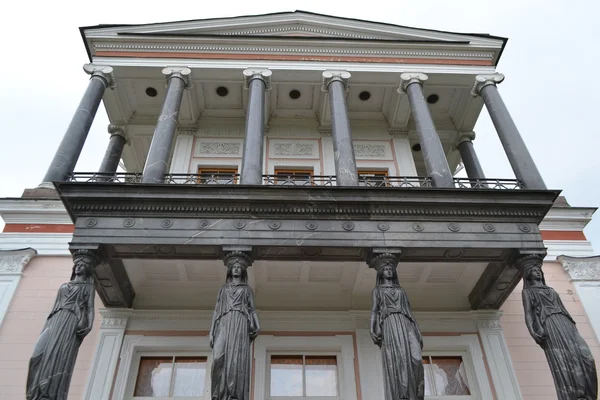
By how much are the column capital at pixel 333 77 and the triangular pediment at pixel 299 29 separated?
1.40 m

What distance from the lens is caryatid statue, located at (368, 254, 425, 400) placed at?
7.57 metres

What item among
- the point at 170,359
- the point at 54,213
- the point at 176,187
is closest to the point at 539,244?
the point at 176,187

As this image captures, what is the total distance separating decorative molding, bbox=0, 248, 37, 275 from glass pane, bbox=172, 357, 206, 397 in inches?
176

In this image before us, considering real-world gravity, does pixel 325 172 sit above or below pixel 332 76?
below

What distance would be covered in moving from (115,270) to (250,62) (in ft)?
21.3

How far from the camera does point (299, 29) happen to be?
47.4ft

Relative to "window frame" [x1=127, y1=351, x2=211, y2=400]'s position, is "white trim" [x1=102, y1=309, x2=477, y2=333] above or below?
above

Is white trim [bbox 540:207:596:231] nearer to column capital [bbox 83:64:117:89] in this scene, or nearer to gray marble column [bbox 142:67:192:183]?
gray marble column [bbox 142:67:192:183]

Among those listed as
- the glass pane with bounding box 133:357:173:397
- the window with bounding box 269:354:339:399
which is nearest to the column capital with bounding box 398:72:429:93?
the window with bounding box 269:354:339:399

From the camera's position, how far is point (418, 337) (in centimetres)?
811

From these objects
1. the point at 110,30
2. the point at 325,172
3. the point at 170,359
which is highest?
the point at 110,30

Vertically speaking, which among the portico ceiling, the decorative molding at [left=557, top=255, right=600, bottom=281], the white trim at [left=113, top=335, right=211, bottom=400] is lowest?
the white trim at [left=113, top=335, right=211, bottom=400]

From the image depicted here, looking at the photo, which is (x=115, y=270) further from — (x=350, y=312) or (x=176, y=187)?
(x=350, y=312)

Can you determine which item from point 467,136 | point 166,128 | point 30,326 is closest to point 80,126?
point 166,128
